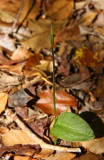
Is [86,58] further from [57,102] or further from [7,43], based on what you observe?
[7,43]

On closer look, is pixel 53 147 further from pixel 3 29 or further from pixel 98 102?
pixel 3 29

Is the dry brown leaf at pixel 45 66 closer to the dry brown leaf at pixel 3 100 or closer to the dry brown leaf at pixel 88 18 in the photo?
the dry brown leaf at pixel 3 100

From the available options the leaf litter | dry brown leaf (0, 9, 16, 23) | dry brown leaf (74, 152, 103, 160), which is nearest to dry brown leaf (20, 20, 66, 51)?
the leaf litter

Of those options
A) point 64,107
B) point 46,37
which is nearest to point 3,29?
point 46,37

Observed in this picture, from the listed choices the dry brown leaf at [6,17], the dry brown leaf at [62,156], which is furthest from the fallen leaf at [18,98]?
the dry brown leaf at [6,17]

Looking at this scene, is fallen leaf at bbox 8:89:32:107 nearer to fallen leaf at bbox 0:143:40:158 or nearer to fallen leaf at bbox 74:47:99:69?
fallen leaf at bbox 0:143:40:158

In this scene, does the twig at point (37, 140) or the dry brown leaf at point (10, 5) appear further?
the dry brown leaf at point (10, 5)

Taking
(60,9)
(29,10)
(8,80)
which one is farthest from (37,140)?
(60,9)
